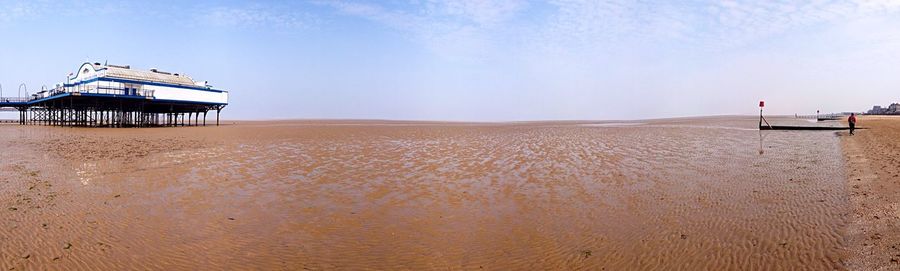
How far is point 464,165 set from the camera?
14.7 meters

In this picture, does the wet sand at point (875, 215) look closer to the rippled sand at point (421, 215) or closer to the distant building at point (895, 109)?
the rippled sand at point (421, 215)

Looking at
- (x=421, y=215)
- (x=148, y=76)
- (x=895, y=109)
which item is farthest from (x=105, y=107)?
(x=895, y=109)

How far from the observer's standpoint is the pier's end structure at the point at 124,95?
1812 inches

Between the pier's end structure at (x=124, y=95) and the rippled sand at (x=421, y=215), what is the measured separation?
126 feet

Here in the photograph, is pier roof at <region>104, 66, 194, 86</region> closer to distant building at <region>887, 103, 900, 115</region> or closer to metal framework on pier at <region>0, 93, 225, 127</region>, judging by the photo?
metal framework on pier at <region>0, 93, 225, 127</region>

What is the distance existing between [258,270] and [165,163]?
12150mm

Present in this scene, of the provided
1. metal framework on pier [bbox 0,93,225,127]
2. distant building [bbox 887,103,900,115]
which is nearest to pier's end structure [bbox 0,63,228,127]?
metal framework on pier [bbox 0,93,225,127]

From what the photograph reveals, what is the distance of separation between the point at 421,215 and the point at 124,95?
50.1 m

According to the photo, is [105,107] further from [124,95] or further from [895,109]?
[895,109]

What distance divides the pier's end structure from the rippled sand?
38.4m

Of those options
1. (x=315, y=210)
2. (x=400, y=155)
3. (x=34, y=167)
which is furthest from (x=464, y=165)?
(x=34, y=167)

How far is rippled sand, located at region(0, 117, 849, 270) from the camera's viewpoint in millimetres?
5500

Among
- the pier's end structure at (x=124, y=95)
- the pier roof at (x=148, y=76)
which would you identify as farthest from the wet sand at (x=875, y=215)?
the pier roof at (x=148, y=76)

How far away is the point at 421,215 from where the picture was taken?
7898mm
